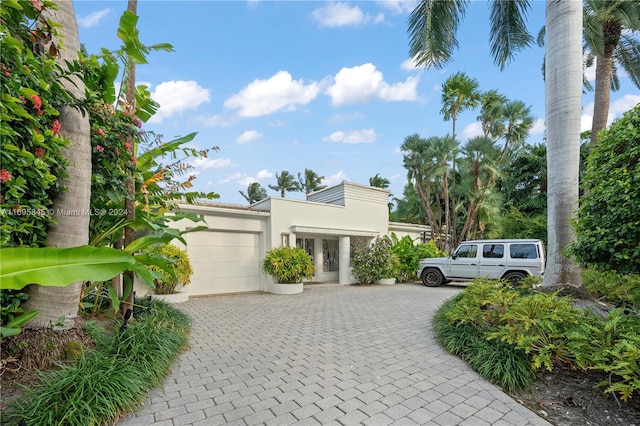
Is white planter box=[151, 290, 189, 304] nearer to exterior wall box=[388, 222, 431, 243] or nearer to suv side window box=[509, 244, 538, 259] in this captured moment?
exterior wall box=[388, 222, 431, 243]

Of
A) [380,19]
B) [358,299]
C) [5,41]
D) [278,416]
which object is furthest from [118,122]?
[358,299]

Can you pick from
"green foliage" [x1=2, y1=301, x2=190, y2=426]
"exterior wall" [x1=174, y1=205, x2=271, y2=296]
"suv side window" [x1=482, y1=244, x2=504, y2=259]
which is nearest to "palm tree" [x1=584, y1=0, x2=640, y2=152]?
"suv side window" [x1=482, y1=244, x2=504, y2=259]

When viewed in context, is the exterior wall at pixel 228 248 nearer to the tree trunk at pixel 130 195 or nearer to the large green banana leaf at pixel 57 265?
the tree trunk at pixel 130 195

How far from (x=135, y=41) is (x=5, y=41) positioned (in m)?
1.26

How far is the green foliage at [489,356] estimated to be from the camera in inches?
126

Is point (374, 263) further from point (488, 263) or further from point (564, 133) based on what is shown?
point (564, 133)

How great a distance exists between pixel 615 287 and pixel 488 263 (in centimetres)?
486

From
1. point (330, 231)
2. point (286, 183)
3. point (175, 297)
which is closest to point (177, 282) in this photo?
point (175, 297)

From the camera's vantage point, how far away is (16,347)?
3.07 m

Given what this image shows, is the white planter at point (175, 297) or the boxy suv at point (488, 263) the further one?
the boxy suv at point (488, 263)

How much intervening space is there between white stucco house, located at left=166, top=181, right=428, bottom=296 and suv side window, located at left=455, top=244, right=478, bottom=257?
3.41m

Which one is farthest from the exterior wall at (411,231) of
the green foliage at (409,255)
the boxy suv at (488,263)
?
the boxy suv at (488,263)

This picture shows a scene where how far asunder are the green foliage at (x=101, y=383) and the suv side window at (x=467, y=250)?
10054 millimetres

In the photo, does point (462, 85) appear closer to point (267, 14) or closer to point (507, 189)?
point (507, 189)
